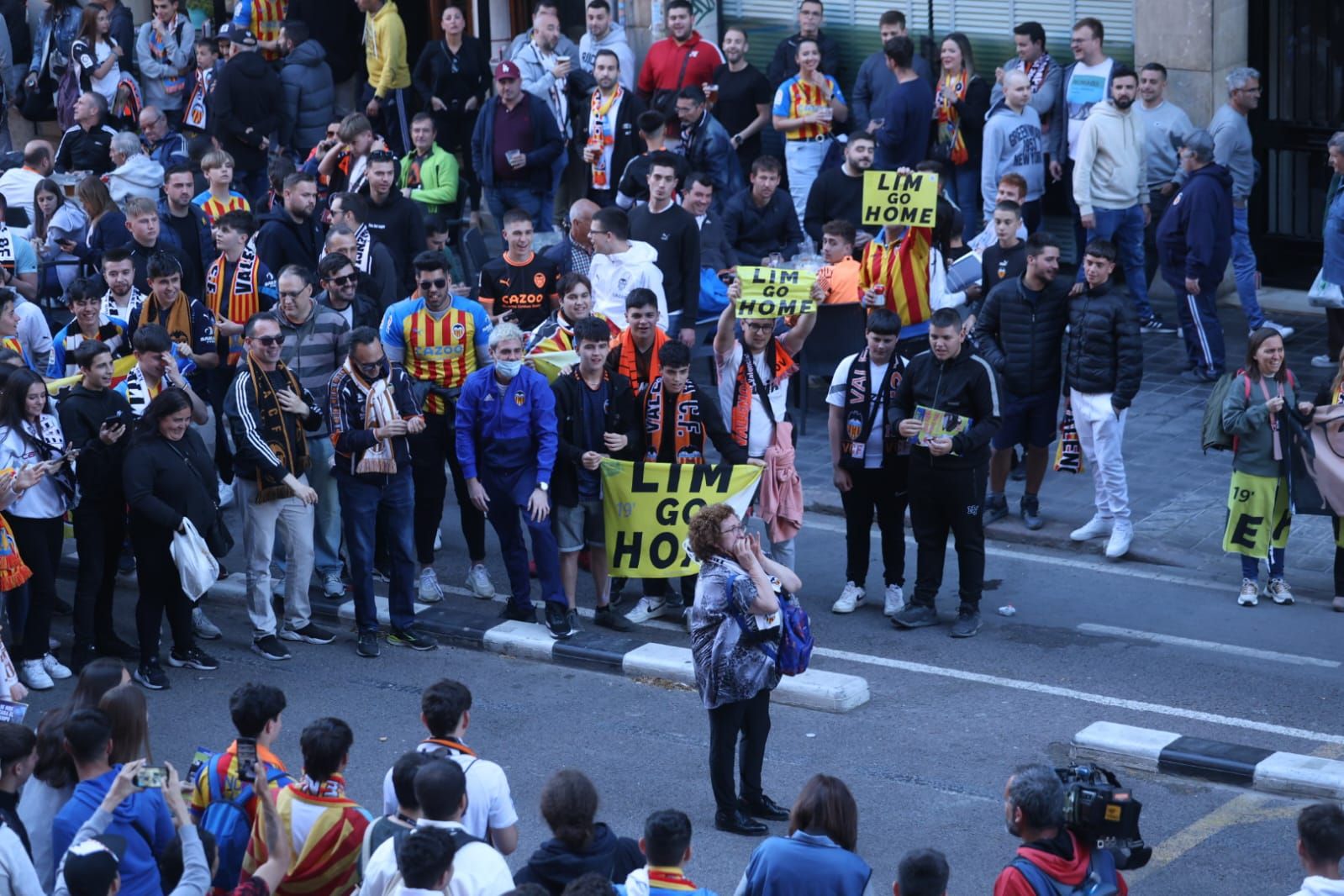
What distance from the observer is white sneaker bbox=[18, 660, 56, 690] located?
11.4m

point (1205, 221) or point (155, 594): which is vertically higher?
point (1205, 221)

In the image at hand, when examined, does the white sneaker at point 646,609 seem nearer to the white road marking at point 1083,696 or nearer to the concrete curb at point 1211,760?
the white road marking at point 1083,696

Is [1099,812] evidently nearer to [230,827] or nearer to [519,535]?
[230,827]

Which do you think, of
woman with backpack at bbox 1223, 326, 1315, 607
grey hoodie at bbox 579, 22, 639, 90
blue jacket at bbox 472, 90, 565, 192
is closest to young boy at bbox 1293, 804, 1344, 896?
woman with backpack at bbox 1223, 326, 1315, 607

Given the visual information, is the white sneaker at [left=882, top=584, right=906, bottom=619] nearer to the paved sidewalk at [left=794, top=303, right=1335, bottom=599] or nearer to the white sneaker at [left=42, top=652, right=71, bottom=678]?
the paved sidewalk at [left=794, top=303, right=1335, bottom=599]

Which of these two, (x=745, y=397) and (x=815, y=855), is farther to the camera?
(x=745, y=397)

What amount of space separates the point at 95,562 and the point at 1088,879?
6.71 m

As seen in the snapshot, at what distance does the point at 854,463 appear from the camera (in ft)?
39.6

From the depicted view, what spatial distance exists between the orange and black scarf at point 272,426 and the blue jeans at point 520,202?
6.91 metres

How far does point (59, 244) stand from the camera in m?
15.3

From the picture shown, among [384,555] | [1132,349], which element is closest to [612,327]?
[384,555]

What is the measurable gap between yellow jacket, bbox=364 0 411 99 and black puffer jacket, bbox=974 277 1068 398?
8.99 metres

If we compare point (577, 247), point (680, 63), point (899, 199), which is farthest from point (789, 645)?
point (680, 63)

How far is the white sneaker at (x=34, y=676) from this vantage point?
37.4 feet
